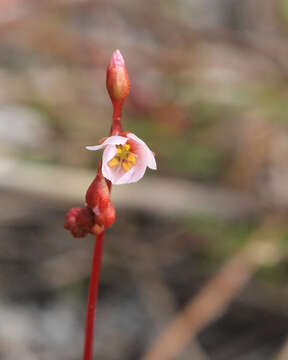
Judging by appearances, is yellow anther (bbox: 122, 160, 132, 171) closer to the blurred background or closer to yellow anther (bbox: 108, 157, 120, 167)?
yellow anther (bbox: 108, 157, 120, 167)

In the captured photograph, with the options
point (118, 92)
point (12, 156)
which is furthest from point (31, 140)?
point (118, 92)

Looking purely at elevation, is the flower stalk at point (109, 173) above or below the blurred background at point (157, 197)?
below

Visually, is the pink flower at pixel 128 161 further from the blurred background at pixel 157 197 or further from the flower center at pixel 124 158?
the blurred background at pixel 157 197

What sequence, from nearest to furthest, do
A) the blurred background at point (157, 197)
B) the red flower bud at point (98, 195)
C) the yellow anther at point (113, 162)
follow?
the red flower bud at point (98, 195), the yellow anther at point (113, 162), the blurred background at point (157, 197)

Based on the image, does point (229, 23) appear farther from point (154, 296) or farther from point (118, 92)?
point (118, 92)

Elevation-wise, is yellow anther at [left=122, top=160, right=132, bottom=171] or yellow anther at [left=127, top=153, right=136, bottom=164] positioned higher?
yellow anther at [left=127, top=153, right=136, bottom=164]

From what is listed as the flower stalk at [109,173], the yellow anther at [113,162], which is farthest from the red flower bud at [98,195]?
the yellow anther at [113,162]

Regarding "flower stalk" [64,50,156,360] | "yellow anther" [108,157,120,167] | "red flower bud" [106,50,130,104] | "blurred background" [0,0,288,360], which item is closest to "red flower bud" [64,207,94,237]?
"flower stalk" [64,50,156,360]

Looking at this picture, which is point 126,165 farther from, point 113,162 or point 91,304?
point 91,304
